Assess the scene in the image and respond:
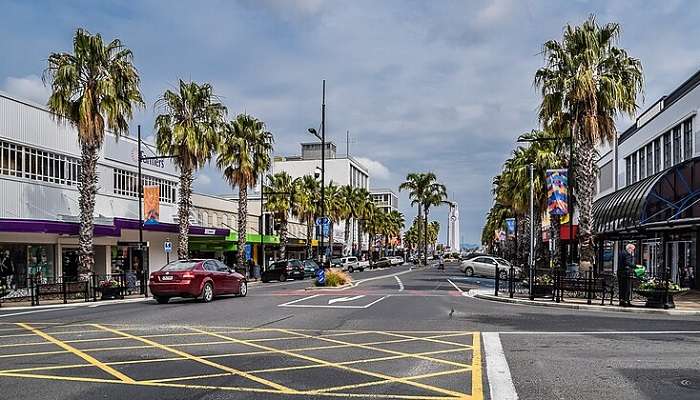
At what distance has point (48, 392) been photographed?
788 cm

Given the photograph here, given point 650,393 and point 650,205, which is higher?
point 650,205

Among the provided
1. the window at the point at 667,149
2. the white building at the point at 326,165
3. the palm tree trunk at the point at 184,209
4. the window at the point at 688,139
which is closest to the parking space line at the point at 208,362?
the palm tree trunk at the point at 184,209

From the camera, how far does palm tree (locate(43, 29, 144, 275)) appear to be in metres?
26.7

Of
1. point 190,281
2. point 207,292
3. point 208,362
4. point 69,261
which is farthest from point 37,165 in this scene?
point 208,362

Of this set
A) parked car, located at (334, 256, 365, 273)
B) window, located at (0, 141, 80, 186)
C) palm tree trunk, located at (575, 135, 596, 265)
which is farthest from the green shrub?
parked car, located at (334, 256, 365, 273)

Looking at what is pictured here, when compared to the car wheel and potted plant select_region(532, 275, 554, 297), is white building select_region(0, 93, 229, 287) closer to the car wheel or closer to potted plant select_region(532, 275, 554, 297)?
the car wheel

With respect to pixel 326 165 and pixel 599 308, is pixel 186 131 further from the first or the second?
pixel 326 165

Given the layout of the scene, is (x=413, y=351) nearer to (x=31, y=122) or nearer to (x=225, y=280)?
(x=225, y=280)

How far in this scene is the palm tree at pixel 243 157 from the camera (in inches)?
1709

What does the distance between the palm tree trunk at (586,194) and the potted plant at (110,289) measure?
18.6 m

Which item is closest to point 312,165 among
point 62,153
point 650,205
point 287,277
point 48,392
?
point 287,277

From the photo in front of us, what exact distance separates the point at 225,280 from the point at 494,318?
1037 cm

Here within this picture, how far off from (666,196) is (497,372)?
23580 millimetres

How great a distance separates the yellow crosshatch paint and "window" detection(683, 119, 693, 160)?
21.1 m
